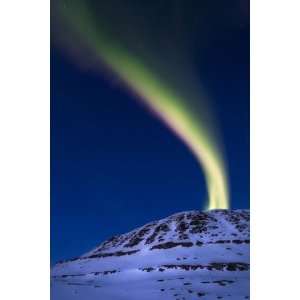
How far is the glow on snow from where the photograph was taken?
1.53 metres

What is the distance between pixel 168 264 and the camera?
150 cm

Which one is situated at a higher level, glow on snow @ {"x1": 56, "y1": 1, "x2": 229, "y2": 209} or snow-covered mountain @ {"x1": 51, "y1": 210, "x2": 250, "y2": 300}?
glow on snow @ {"x1": 56, "y1": 1, "x2": 229, "y2": 209}

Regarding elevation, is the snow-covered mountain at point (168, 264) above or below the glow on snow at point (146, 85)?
below

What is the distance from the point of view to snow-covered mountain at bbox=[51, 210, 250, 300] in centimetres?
148

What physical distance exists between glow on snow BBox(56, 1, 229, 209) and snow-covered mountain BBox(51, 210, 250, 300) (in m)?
0.22

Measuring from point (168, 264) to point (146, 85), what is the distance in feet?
1.87

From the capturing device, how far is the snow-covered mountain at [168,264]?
1481mm

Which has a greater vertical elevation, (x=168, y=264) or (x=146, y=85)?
(x=146, y=85)

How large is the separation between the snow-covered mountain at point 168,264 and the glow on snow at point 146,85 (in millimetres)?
219

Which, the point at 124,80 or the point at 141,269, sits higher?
the point at 124,80

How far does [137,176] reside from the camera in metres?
1.53
